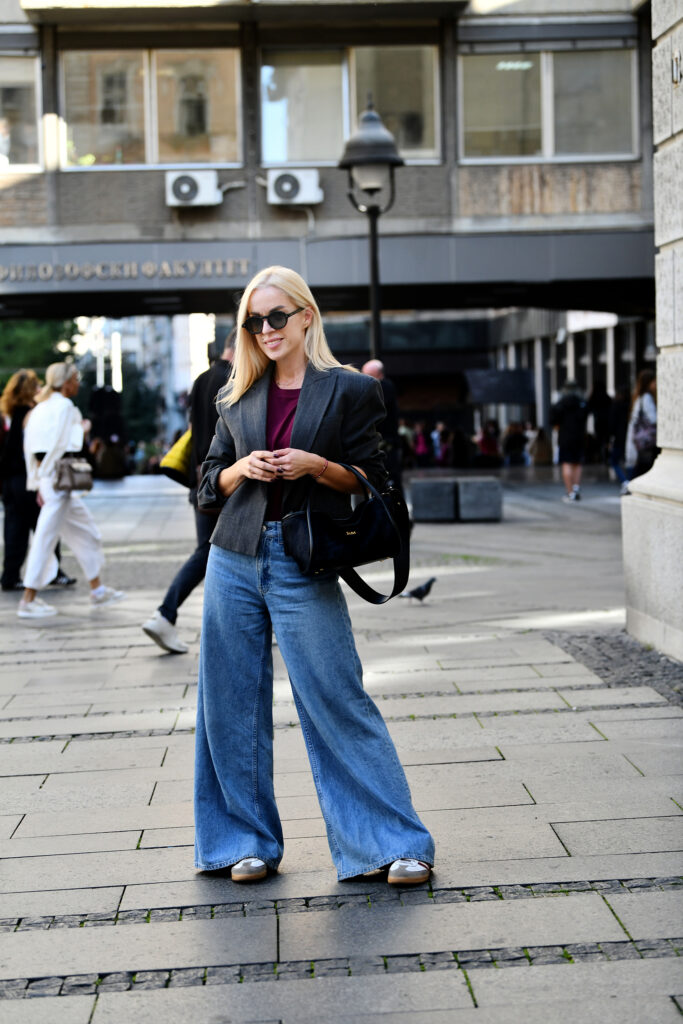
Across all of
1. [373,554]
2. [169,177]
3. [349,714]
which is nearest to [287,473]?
[373,554]

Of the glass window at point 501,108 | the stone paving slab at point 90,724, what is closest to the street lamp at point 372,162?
the glass window at point 501,108

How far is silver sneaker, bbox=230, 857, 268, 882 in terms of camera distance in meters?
4.19

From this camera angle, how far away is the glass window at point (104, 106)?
75.9 ft

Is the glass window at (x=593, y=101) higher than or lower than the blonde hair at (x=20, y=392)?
higher

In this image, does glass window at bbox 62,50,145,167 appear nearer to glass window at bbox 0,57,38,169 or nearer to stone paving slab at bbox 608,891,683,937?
glass window at bbox 0,57,38,169

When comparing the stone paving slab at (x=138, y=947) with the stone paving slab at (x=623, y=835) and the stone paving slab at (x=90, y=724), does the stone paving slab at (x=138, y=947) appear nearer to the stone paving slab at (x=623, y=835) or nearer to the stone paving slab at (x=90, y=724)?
the stone paving slab at (x=623, y=835)

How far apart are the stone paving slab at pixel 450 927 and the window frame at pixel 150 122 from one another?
66.8ft

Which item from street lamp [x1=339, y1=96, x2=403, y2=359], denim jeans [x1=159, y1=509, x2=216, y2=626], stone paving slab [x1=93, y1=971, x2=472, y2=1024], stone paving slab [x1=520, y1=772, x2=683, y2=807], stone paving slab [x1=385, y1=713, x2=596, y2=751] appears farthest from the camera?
street lamp [x1=339, y1=96, x2=403, y2=359]

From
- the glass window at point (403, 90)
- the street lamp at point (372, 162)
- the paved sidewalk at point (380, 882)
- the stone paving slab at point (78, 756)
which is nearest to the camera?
the paved sidewalk at point (380, 882)

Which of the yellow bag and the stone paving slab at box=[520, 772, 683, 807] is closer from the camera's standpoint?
the stone paving slab at box=[520, 772, 683, 807]

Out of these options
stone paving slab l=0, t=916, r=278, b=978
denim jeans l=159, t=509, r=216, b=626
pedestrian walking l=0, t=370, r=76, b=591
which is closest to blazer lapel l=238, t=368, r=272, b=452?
stone paving slab l=0, t=916, r=278, b=978

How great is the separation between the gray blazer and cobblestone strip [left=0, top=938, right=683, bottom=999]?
116 cm

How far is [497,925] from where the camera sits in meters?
3.77

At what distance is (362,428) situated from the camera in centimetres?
411
